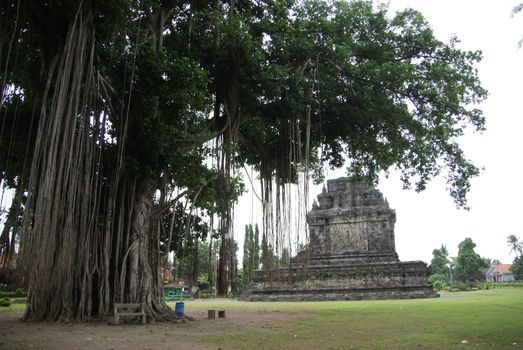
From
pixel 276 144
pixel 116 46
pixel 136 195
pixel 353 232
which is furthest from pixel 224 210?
pixel 353 232

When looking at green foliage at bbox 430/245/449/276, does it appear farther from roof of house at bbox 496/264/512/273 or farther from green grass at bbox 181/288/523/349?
green grass at bbox 181/288/523/349

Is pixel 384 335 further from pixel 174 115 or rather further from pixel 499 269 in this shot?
pixel 499 269

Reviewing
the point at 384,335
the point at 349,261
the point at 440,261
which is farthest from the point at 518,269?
the point at 384,335

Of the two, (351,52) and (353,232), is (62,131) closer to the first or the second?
(351,52)

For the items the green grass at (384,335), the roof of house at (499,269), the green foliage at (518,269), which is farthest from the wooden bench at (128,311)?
the roof of house at (499,269)

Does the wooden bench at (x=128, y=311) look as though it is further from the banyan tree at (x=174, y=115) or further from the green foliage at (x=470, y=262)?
the green foliage at (x=470, y=262)

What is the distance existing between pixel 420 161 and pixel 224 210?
5119mm

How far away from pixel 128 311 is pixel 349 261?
1760 cm

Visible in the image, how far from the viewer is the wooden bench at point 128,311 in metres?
7.18

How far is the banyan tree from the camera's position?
5.17 m

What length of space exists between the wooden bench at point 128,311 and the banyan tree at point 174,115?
262mm

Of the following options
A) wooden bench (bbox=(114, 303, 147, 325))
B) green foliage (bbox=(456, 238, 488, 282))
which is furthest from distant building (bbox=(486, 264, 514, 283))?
wooden bench (bbox=(114, 303, 147, 325))

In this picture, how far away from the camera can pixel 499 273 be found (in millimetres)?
62906

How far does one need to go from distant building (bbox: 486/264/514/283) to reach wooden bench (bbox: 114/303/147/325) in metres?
64.6
